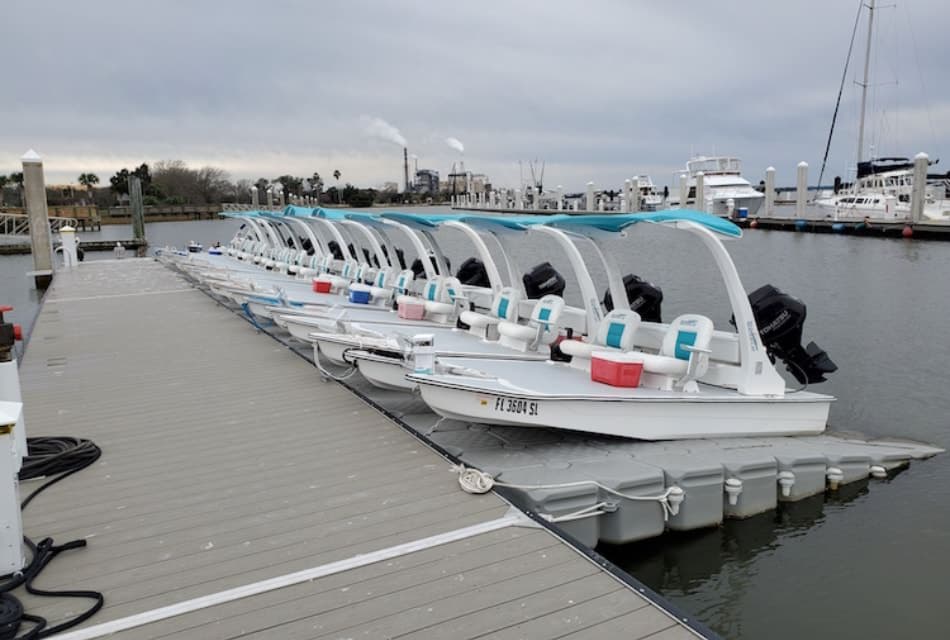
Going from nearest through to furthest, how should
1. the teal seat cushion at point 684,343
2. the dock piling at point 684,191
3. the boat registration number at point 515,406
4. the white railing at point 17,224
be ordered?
1. the boat registration number at point 515,406
2. the teal seat cushion at point 684,343
3. the white railing at point 17,224
4. the dock piling at point 684,191

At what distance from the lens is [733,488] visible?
706 centimetres

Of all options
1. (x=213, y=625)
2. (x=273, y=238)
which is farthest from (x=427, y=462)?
(x=273, y=238)

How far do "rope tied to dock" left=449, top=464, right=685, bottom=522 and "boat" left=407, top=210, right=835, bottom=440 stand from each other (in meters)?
0.88

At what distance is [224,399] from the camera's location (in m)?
8.79

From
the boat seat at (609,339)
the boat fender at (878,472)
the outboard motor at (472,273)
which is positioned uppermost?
the outboard motor at (472,273)

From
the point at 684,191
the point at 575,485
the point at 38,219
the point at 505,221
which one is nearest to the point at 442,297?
the point at 505,221

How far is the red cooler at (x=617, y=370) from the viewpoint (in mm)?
7531

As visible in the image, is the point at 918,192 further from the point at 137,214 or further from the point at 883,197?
the point at 137,214

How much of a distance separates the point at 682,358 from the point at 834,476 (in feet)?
7.70

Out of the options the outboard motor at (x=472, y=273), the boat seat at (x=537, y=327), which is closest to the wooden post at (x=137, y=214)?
the outboard motor at (x=472, y=273)

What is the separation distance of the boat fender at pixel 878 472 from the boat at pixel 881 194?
4065 centimetres

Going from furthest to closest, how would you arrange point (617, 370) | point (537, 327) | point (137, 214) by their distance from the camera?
point (137, 214) → point (537, 327) → point (617, 370)

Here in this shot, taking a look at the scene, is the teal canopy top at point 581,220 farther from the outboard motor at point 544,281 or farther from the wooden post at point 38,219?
the wooden post at point 38,219

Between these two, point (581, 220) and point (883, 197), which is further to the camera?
point (883, 197)
